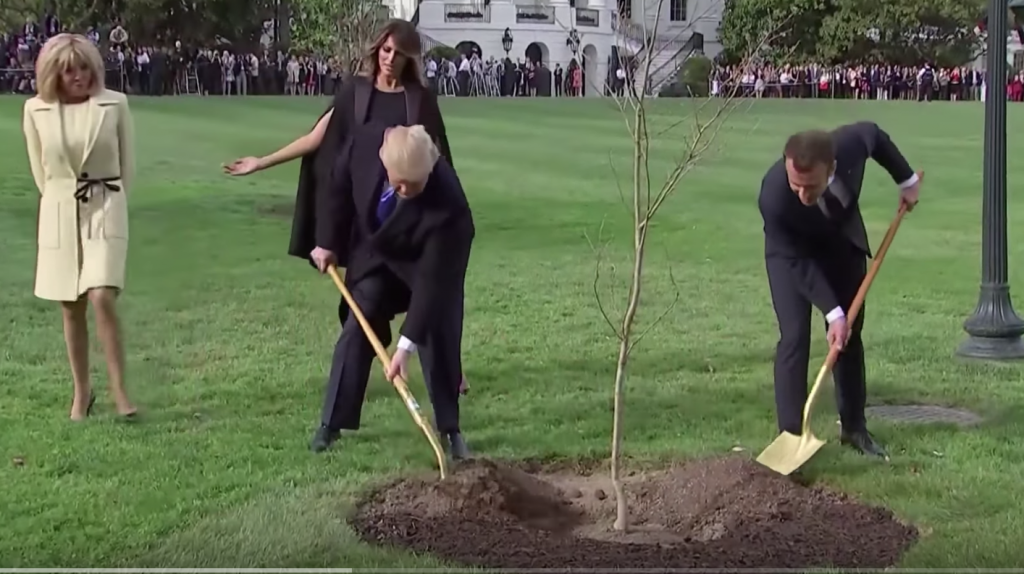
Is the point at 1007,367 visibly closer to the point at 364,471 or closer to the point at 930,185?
the point at 364,471

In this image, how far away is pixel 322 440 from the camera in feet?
21.2

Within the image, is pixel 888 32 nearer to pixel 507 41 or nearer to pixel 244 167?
pixel 507 41

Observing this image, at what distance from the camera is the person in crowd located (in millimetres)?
6516

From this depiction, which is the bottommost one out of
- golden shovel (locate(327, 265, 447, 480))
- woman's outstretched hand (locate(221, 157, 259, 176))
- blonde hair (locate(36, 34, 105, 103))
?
golden shovel (locate(327, 265, 447, 480))

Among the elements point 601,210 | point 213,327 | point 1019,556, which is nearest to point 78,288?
point 213,327

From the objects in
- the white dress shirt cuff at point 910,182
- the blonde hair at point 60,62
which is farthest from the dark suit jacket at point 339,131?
the white dress shirt cuff at point 910,182

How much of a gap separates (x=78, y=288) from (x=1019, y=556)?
4.33m

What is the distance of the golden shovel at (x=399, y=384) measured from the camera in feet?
19.3

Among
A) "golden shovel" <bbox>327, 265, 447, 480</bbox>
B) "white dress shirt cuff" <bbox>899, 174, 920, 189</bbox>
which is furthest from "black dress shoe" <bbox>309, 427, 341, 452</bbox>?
"white dress shirt cuff" <bbox>899, 174, 920, 189</bbox>

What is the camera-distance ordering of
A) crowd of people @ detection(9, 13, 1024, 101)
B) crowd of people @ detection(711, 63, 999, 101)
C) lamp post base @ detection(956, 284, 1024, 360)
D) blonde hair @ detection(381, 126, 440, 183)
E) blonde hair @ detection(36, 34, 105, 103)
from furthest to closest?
crowd of people @ detection(711, 63, 999, 101)
crowd of people @ detection(9, 13, 1024, 101)
lamp post base @ detection(956, 284, 1024, 360)
blonde hair @ detection(36, 34, 105, 103)
blonde hair @ detection(381, 126, 440, 183)

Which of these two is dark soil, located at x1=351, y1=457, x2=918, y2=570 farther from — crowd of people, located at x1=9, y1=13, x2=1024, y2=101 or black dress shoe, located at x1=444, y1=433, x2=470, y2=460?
crowd of people, located at x1=9, y1=13, x2=1024, y2=101

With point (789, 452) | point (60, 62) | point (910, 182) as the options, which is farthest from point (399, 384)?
point (910, 182)

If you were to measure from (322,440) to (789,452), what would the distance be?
2.10 m

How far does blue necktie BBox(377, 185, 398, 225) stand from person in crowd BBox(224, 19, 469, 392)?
0.42 m
